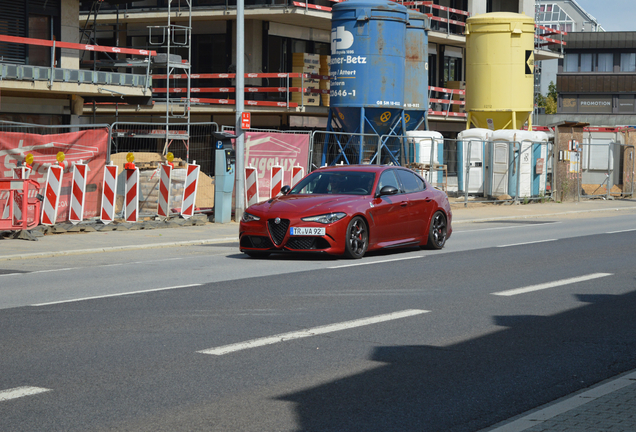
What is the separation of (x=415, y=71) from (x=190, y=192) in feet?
56.8

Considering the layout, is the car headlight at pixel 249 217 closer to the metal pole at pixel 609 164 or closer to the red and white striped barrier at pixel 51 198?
the red and white striped barrier at pixel 51 198

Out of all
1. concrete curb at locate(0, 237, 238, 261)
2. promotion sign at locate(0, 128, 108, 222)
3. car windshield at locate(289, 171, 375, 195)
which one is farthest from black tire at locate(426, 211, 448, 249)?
promotion sign at locate(0, 128, 108, 222)

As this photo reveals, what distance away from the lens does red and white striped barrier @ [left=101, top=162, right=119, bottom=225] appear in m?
18.3

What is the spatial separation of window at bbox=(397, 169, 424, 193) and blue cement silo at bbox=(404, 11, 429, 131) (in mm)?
19563

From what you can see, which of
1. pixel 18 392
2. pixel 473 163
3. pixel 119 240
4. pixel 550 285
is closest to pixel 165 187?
pixel 119 240

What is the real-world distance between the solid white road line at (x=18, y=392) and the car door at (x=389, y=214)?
845 cm

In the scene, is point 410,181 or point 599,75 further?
point 599,75

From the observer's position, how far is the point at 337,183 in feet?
47.6

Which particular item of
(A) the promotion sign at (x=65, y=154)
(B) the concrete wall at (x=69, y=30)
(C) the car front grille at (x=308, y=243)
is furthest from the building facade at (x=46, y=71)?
(C) the car front grille at (x=308, y=243)

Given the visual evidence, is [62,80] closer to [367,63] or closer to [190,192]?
[190,192]

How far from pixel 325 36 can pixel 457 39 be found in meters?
8.42

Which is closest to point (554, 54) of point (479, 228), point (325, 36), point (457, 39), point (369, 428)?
point (457, 39)

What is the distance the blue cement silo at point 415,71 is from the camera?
34688 mm

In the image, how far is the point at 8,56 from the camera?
1090 inches
